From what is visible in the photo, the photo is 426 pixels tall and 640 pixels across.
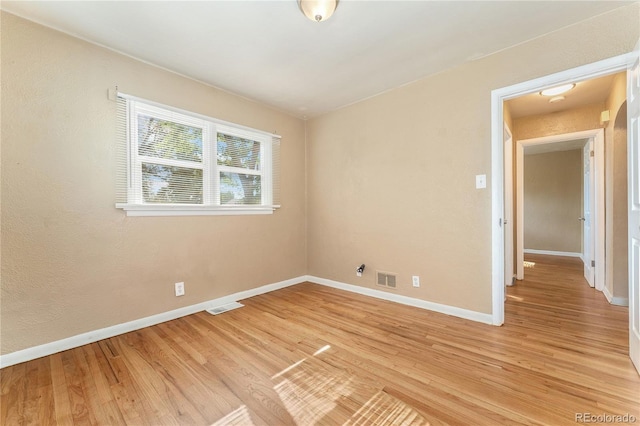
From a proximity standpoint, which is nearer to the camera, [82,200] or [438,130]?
[82,200]

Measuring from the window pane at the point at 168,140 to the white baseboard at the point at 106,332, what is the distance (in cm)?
159

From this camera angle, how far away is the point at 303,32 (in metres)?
2.07

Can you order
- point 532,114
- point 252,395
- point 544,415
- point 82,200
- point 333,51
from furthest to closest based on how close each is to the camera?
point 532,114, point 333,51, point 82,200, point 252,395, point 544,415

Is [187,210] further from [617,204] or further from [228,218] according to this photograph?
[617,204]

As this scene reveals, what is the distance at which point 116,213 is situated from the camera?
233 centimetres

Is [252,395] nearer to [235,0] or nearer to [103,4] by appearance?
[235,0]

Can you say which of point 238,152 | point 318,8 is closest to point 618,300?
point 318,8

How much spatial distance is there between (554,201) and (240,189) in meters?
7.16

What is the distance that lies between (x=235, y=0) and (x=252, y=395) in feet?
8.27

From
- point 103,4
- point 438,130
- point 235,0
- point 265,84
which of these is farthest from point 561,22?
point 103,4

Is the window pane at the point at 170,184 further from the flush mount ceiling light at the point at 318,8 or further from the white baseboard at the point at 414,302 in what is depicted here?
the white baseboard at the point at 414,302

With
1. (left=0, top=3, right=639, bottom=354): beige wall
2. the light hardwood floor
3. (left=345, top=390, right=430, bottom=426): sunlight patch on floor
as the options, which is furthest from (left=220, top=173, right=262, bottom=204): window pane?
(left=345, top=390, right=430, bottom=426): sunlight patch on floor

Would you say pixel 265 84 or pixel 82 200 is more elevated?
pixel 265 84

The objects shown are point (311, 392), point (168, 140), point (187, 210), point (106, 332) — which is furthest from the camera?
point (187, 210)
